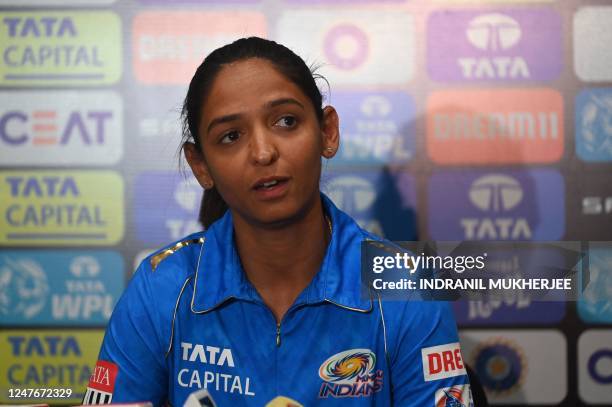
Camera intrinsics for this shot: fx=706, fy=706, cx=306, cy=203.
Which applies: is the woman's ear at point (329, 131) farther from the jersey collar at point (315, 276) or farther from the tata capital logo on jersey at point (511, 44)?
the tata capital logo on jersey at point (511, 44)

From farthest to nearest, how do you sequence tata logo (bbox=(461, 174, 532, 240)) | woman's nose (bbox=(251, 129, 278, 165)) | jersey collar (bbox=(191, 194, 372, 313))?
tata logo (bbox=(461, 174, 532, 240)), jersey collar (bbox=(191, 194, 372, 313)), woman's nose (bbox=(251, 129, 278, 165))

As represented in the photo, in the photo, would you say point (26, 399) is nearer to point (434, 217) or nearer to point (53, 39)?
point (53, 39)

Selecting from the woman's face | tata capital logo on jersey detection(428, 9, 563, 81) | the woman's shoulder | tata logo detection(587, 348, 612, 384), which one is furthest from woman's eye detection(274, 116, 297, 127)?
tata logo detection(587, 348, 612, 384)

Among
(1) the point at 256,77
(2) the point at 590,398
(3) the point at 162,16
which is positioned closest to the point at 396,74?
(3) the point at 162,16

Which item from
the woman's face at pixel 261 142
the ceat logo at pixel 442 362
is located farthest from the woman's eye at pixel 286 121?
the ceat logo at pixel 442 362

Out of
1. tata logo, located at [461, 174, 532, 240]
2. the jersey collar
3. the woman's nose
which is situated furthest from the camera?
tata logo, located at [461, 174, 532, 240]

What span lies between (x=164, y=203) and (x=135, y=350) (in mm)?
701

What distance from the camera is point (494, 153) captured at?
5.13 ft

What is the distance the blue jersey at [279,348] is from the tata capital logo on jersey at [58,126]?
2.31 ft

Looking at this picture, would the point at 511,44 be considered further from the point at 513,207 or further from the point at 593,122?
the point at 513,207

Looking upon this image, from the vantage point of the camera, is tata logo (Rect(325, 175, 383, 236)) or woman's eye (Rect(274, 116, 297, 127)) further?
tata logo (Rect(325, 175, 383, 236))

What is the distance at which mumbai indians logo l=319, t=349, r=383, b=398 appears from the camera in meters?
0.93

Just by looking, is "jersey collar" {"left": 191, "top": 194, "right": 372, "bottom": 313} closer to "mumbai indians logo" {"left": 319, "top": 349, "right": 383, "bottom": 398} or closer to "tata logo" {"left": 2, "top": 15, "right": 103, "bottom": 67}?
"mumbai indians logo" {"left": 319, "top": 349, "right": 383, "bottom": 398}

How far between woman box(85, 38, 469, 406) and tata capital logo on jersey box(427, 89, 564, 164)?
0.64m
